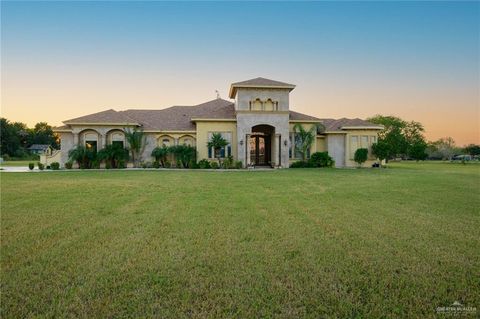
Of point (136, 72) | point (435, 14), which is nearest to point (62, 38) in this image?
point (136, 72)

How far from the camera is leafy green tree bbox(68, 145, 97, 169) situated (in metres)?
23.6

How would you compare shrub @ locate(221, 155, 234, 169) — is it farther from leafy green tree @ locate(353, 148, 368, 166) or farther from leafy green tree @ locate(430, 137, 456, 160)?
leafy green tree @ locate(430, 137, 456, 160)

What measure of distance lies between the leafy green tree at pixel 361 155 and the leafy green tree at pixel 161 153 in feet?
62.2

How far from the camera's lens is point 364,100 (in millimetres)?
28875

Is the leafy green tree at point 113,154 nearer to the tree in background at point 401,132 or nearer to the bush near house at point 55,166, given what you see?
the bush near house at point 55,166

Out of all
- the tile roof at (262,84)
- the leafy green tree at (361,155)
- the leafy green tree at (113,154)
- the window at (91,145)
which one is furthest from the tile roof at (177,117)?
the tile roof at (262,84)

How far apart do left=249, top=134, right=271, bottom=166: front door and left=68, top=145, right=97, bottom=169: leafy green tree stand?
52.3ft

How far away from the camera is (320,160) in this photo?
25188 mm

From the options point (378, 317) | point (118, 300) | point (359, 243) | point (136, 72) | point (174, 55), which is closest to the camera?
→ point (378, 317)

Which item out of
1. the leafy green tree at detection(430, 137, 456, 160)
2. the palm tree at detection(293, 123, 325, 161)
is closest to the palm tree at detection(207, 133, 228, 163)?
the palm tree at detection(293, 123, 325, 161)

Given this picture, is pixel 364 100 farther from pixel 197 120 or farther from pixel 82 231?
pixel 82 231

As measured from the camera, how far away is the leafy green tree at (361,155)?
1035 inches

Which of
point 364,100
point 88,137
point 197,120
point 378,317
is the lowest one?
point 378,317

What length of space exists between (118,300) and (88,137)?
2650cm
